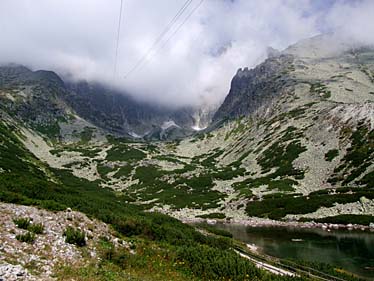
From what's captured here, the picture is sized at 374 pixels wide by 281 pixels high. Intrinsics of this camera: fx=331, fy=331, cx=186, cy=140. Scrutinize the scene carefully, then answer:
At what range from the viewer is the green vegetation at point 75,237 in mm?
18020

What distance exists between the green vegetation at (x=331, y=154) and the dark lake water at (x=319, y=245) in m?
52.7

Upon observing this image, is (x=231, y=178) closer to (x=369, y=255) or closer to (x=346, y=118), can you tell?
(x=346, y=118)

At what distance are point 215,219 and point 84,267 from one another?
6813 centimetres

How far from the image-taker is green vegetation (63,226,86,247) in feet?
59.1

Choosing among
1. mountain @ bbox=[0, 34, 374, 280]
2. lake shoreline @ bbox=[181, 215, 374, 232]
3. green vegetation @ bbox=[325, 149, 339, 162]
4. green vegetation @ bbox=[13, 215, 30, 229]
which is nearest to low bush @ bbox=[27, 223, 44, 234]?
green vegetation @ bbox=[13, 215, 30, 229]

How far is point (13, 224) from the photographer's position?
17.4 meters

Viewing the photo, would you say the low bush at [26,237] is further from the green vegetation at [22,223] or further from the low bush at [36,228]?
the green vegetation at [22,223]

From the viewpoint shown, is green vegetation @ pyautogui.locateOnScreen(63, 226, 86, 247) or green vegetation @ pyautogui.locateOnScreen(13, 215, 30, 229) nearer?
green vegetation @ pyautogui.locateOnScreen(13, 215, 30, 229)

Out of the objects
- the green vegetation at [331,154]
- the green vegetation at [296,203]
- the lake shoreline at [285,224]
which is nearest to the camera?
the lake shoreline at [285,224]

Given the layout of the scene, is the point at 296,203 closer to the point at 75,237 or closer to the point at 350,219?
the point at 350,219

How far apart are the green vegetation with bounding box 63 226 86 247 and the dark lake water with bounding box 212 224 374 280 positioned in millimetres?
27376

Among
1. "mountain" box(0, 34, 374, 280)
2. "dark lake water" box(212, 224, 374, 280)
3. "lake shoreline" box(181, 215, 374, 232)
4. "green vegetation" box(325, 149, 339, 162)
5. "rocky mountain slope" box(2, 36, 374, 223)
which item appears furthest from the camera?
"green vegetation" box(325, 149, 339, 162)

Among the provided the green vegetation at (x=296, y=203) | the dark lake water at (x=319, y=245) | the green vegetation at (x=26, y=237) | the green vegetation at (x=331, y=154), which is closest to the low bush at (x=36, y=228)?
the green vegetation at (x=26, y=237)

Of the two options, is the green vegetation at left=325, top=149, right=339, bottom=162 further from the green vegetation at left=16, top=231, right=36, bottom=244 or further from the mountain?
the green vegetation at left=16, top=231, right=36, bottom=244
